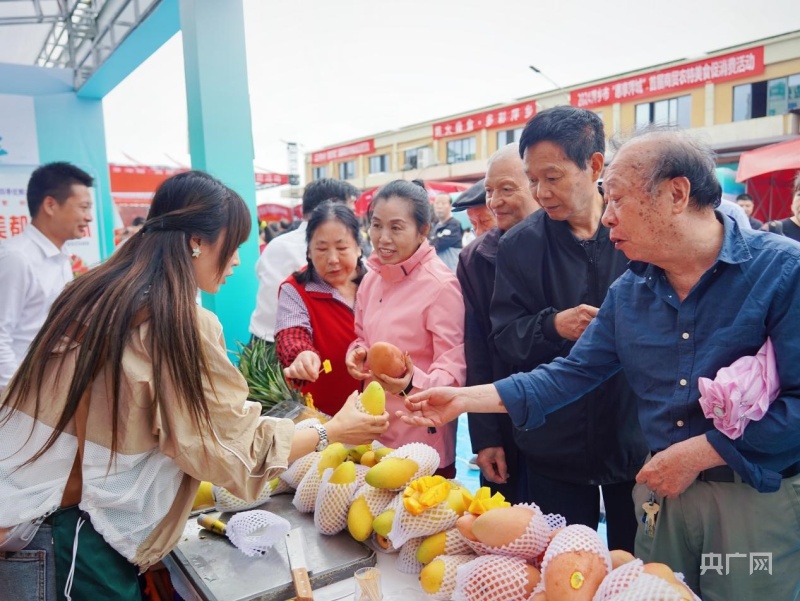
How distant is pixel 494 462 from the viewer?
7.38ft

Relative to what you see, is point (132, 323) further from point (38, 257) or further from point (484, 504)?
point (38, 257)

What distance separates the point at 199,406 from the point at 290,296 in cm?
134

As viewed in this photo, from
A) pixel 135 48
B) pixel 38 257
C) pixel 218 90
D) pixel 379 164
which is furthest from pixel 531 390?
pixel 379 164

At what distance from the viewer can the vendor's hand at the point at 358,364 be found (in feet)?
6.91

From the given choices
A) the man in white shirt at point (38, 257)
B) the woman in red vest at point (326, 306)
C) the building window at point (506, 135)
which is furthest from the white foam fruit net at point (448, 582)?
the building window at point (506, 135)

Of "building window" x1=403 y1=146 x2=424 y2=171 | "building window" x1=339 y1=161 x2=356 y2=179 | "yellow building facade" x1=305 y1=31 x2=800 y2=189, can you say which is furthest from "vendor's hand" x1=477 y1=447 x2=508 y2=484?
"building window" x1=339 y1=161 x2=356 y2=179

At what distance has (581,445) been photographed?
192 centimetres

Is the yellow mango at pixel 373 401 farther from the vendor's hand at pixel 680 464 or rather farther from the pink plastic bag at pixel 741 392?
the pink plastic bag at pixel 741 392

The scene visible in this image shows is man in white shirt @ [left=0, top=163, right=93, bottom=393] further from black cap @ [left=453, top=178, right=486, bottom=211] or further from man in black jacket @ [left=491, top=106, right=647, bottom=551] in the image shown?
man in black jacket @ [left=491, top=106, right=647, bottom=551]

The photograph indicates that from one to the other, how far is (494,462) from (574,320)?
29.3 inches

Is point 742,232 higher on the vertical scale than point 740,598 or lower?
higher

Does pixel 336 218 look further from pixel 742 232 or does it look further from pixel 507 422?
pixel 742 232

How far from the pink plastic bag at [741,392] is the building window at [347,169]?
3289 centimetres

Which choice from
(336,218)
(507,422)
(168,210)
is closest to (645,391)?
(507,422)
